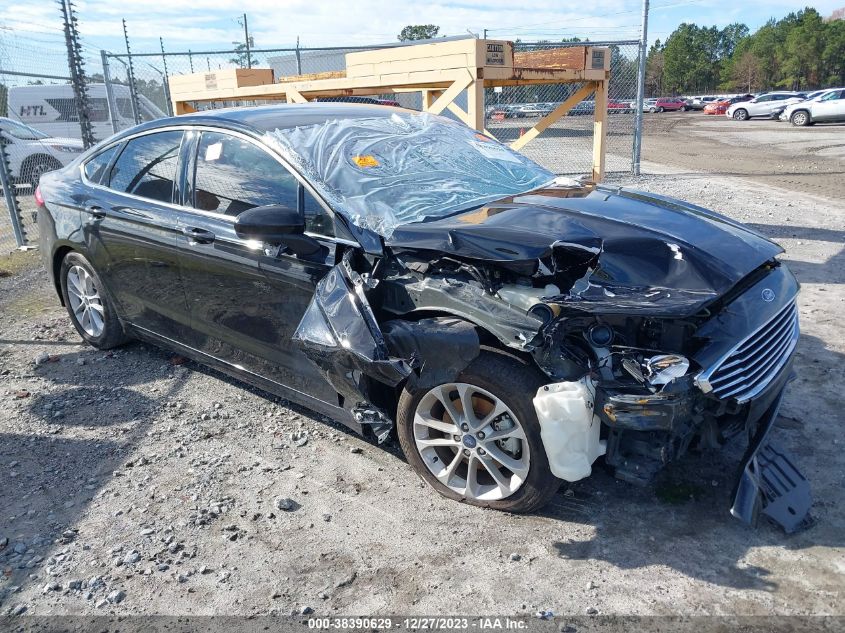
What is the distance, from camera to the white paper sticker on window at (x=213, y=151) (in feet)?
12.6

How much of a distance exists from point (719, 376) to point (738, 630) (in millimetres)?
924

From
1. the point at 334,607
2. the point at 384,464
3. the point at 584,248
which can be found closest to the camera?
the point at 334,607

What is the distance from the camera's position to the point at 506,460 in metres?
3.03

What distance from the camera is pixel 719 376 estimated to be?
2688 millimetres

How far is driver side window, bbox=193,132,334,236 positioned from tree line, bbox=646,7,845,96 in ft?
222

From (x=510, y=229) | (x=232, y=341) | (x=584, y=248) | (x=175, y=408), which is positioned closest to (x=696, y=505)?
(x=584, y=248)

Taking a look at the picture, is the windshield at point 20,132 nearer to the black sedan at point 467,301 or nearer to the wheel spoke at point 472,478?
the black sedan at point 467,301

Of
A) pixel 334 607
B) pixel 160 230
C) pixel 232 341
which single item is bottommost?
pixel 334 607

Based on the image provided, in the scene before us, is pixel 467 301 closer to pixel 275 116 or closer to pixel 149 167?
pixel 275 116

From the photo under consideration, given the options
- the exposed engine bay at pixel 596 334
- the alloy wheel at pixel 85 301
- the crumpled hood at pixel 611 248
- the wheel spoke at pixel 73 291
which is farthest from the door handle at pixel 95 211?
the crumpled hood at pixel 611 248

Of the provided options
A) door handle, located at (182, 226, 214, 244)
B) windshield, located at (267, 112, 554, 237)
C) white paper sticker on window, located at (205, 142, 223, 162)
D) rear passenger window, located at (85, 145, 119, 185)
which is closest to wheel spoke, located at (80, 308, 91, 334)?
rear passenger window, located at (85, 145, 119, 185)

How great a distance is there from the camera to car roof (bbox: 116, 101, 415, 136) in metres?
3.84

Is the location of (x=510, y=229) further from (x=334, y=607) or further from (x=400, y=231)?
(x=334, y=607)

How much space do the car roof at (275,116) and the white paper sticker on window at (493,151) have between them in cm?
62
